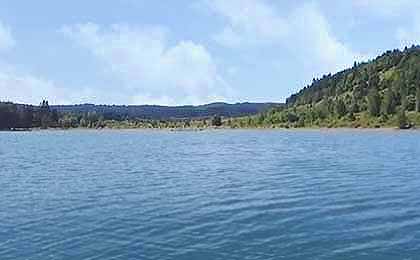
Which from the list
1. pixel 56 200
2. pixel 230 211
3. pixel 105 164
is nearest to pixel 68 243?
pixel 230 211

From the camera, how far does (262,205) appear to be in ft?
135

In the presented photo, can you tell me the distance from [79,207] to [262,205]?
11.6 metres

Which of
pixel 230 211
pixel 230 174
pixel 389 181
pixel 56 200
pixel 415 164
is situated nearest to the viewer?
pixel 230 211

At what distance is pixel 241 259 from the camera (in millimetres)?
26625

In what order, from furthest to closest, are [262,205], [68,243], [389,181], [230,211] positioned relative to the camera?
[389,181], [262,205], [230,211], [68,243]

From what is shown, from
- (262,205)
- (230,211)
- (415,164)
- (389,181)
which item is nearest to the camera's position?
(230,211)

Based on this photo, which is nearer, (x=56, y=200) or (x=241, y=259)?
(x=241, y=259)

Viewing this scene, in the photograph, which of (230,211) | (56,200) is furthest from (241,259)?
(56,200)

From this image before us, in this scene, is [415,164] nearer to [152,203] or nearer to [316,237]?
[152,203]

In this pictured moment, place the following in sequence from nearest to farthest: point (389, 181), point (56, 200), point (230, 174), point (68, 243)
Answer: point (68, 243)
point (56, 200)
point (389, 181)
point (230, 174)

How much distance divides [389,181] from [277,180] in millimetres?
9629

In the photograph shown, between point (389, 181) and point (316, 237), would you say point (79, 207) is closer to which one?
point (316, 237)

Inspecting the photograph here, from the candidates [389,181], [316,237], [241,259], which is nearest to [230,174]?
[389,181]

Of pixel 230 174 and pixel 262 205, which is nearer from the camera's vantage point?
pixel 262 205
